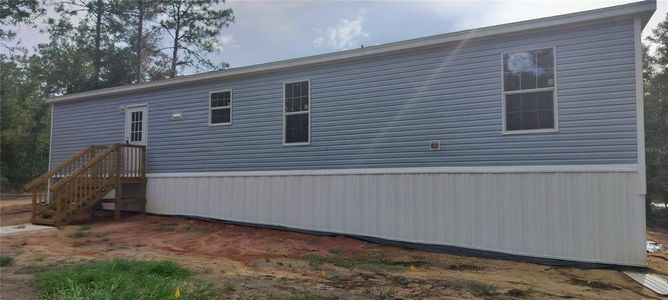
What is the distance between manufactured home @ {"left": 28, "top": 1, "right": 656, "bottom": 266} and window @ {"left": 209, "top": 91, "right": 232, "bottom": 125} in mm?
39

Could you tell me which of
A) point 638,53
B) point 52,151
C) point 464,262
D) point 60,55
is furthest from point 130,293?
point 60,55

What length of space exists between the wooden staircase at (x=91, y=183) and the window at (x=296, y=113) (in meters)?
4.52

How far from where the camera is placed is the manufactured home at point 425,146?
6.92m

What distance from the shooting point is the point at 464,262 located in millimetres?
7184

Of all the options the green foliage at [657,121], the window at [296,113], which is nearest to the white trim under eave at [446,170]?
the window at [296,113]

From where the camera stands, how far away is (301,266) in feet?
21.4

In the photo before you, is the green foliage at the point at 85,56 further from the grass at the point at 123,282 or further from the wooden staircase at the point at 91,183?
the grass at the point at 123,282

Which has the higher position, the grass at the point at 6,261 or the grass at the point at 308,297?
the grass at the point at 308,297

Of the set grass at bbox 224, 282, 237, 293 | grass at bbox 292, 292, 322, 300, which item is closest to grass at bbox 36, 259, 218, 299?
grass at bbox 224, 282, 237, 293

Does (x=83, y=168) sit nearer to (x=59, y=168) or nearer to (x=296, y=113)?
(x=59, y=168)

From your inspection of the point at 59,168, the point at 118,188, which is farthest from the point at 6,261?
the point at 59,168

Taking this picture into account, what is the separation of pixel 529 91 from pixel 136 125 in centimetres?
991

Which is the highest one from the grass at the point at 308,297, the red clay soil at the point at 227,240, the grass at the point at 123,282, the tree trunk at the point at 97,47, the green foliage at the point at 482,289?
the tree trunk at the point at 97,47

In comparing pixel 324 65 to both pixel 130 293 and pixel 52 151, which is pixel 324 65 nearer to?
pixel 130 293
